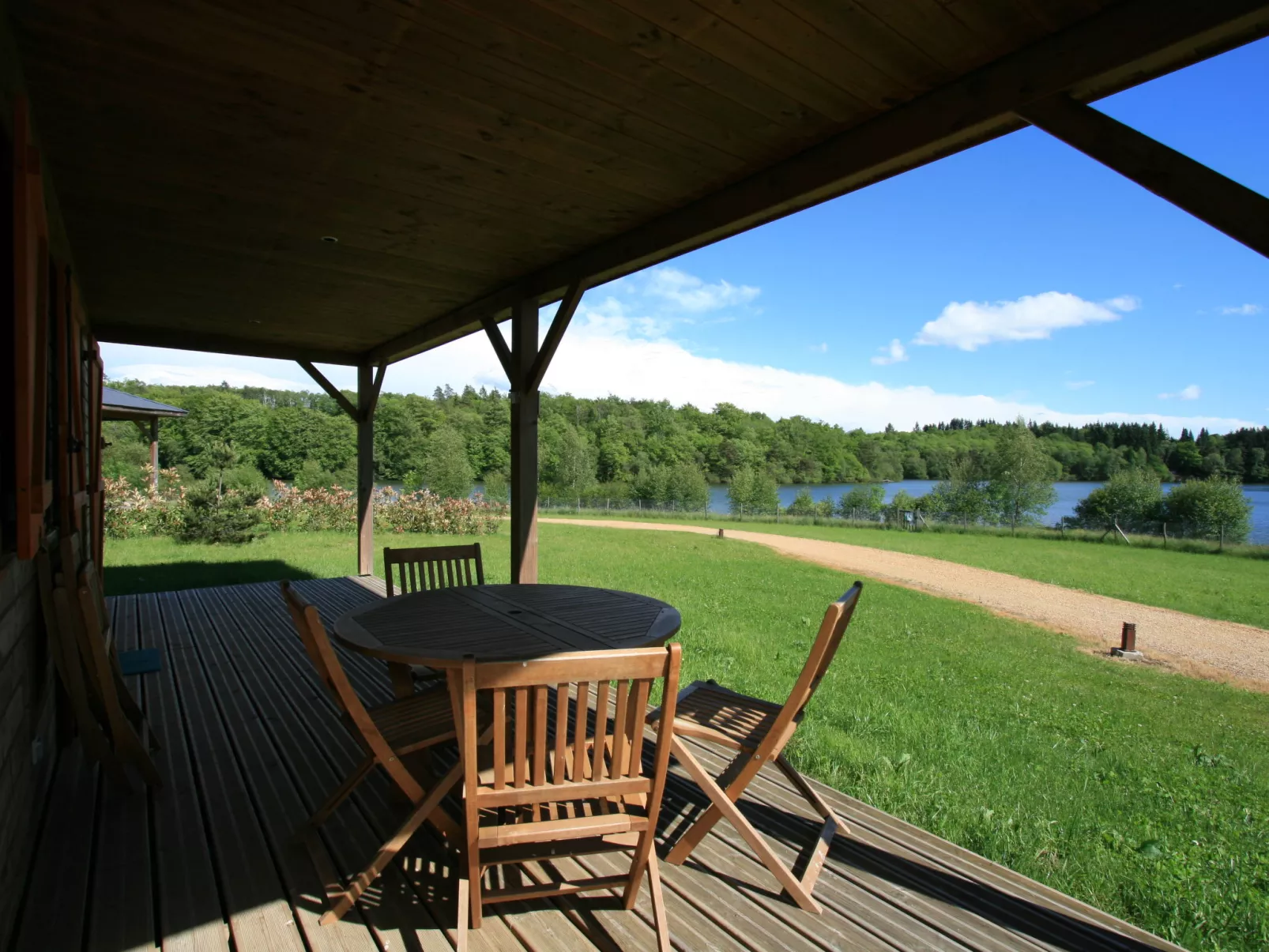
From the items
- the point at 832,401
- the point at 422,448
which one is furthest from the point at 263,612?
the point at 832,401

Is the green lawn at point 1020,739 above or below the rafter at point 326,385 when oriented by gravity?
below

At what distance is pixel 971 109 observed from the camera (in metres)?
1.83

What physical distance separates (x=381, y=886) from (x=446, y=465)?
74.6 feet

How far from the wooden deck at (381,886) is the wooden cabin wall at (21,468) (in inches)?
6.0

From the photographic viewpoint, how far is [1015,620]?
8172 millimetres

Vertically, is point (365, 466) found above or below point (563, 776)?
above

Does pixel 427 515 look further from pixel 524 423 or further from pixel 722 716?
pixel 722 716

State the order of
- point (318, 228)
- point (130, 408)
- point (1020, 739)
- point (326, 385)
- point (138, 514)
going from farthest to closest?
point (138, 514), point (130, 408), point (326, 385), point (1020, 739), point (318, 228)

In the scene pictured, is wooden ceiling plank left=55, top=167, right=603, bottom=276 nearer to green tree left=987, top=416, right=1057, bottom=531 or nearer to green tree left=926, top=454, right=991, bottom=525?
green tree left=926, top=454, right=991, bottom=525

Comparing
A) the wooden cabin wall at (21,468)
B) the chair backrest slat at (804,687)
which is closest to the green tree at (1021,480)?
the chair backrest slat at (804,687)

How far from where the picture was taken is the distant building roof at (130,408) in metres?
10.2

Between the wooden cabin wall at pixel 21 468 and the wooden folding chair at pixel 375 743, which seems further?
the wooden folding chair at pixel 375 743

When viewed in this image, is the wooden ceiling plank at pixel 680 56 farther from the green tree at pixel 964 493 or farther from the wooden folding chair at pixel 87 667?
the green tree at pixel 964 493

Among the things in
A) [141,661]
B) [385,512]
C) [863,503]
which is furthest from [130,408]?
[863,503]
